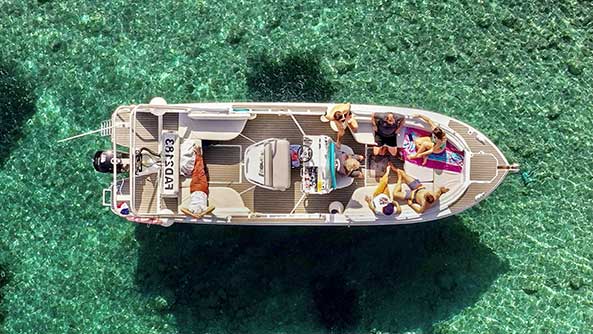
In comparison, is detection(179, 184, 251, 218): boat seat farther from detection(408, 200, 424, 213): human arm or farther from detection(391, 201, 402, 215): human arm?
detection(408, 200, 424, 213): human arm

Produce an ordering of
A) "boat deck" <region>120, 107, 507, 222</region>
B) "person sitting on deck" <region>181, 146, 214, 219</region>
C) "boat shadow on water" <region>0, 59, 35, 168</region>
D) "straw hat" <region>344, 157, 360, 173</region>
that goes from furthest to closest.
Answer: "boat shadow on water" <region>0, 59, 35, 168</region> → "boat deck" <region>120, 107, 507, 222</region> → "person sitting on deck" <region>181, 146, 214, 219</region> → "straw hat" <region>344, 157, 360, 173</region>

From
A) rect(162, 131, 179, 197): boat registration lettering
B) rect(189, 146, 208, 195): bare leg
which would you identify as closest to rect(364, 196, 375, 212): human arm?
rect(189, 146, 208, 195): bare leg

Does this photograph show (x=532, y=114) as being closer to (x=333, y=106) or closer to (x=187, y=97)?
(x=333, y=106)

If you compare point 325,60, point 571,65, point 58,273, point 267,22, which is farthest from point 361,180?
point 58,273

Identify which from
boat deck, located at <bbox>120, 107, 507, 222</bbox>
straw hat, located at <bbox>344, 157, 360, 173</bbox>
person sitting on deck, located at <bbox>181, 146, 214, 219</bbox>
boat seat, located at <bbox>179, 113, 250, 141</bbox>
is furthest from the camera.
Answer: boat deck, located at <bbox>120, 107, 507, 222</bbox>

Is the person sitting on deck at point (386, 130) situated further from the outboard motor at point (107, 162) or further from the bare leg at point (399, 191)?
the outboard motor at point (107, 162)

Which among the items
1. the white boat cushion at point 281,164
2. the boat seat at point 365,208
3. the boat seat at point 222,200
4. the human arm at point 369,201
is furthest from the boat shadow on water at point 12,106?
the human arm at point 369,201
